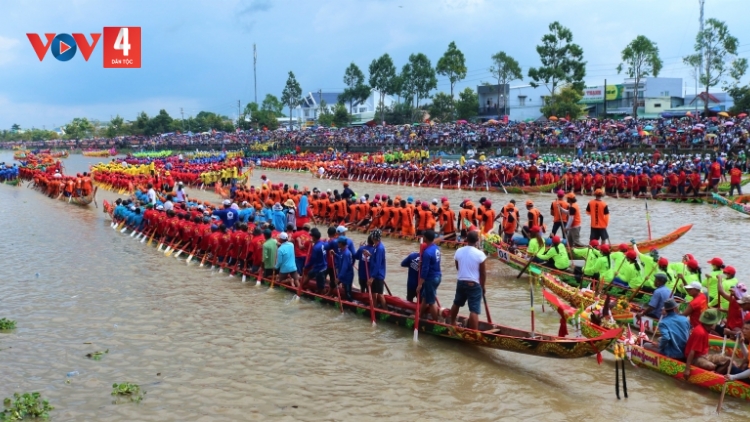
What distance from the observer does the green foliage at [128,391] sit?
8.52 meters

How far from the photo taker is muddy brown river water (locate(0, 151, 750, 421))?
8.12m

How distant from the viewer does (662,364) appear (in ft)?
27.8

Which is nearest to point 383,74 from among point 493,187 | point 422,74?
point 422,74

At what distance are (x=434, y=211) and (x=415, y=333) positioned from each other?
7.99 meters

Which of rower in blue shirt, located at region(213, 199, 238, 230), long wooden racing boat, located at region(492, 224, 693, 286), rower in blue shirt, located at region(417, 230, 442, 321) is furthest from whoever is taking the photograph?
rower in blue shirt, located at region(213, 199, 238, 230)

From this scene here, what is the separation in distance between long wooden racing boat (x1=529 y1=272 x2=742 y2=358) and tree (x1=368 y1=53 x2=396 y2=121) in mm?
68293

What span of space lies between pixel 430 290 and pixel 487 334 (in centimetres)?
123

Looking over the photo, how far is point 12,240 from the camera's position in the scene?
2141 centimetres

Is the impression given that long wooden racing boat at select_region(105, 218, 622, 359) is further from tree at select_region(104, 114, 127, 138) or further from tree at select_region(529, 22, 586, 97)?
tree at select_region(104, 114, 127, 138)

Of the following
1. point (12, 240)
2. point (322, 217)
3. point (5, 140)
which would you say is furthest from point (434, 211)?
point (5, 140)

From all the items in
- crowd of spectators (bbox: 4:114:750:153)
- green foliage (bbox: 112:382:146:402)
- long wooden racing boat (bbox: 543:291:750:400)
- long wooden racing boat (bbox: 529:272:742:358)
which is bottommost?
green foliage (bbox: 112:382:146:402)

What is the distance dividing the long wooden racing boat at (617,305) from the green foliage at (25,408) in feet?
23.8

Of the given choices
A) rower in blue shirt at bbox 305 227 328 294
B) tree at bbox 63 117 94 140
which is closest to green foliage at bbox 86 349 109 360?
rower in blue shirt at bbox 305 227 328 294

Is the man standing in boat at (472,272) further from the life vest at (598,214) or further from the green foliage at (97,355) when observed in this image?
the life vest at (598,214)
